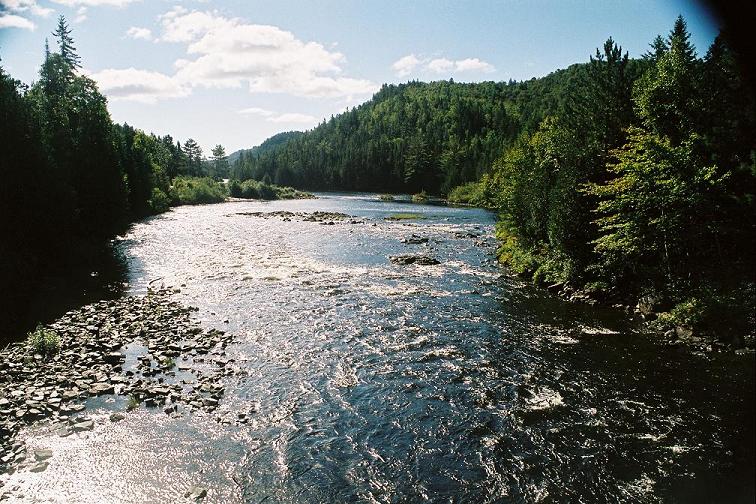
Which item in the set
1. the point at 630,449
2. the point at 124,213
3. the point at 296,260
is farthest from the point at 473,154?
the point at 630,449

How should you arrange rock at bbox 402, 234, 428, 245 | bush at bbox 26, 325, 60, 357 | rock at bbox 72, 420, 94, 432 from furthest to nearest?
rock at bbox 402, 234, 428, 245 < bush at bbox 26, 325, 60, 357 < rock at bbox 72, 420, 94, 432

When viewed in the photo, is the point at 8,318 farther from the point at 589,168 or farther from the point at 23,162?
the point at 589,168

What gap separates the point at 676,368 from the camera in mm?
18531

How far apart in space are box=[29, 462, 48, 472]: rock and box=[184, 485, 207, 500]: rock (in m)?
3.95

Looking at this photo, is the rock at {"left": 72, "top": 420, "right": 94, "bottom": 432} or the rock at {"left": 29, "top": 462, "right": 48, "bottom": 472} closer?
the rock at {"left": 29, "top": 462, "right": 48, "bottom": 472}

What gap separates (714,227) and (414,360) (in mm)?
14244

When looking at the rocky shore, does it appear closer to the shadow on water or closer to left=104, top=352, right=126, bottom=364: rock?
the shadow on water

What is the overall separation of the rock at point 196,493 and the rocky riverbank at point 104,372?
13.0ft

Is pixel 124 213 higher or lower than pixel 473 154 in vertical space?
lower

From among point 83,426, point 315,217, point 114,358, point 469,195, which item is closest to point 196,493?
point 83,426

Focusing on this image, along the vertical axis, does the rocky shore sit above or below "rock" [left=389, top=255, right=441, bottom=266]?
above

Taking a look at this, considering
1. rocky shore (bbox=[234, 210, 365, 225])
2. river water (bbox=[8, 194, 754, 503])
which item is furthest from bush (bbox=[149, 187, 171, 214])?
river water (bbox=[8, 194, 754, 503])

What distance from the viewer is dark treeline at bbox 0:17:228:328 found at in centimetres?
3120

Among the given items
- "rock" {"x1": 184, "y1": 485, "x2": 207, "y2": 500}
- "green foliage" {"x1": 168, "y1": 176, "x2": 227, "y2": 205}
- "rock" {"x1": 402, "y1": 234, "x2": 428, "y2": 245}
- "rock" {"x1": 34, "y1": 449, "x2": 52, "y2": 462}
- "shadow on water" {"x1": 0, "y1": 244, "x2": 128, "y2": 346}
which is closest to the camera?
"rock" {"x1": 184, "y1": 485, "x2": 207, "y2": 500}
